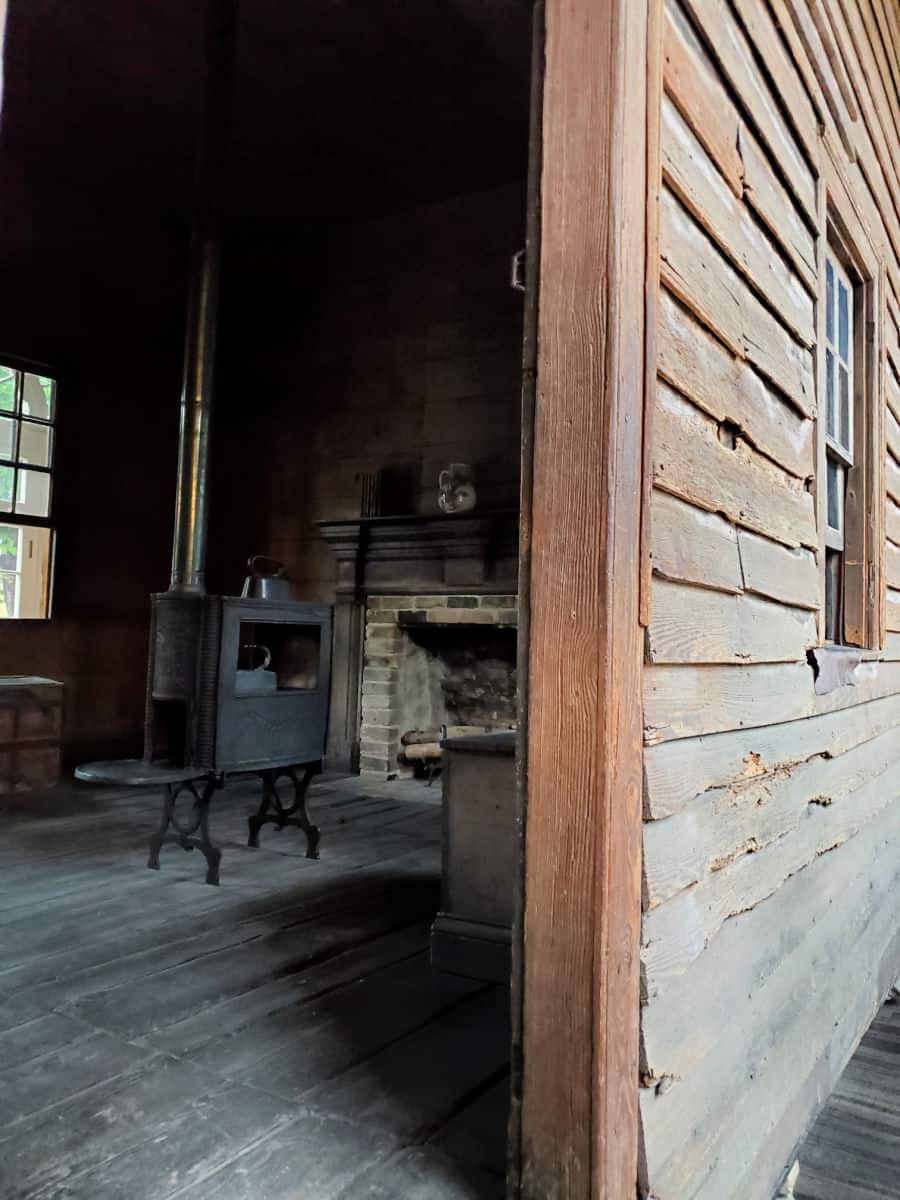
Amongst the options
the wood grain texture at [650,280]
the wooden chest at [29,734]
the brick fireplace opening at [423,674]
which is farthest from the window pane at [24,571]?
the wood grain texture at [650,280]

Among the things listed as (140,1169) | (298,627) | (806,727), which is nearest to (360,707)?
(298,627)

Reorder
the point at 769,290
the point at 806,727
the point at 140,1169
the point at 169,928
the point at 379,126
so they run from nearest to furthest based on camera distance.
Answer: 1. the point at 140,1169
2. the point at 769,290
3. the point at 806,727
4. the point at 169,928
5. the point at 379,126

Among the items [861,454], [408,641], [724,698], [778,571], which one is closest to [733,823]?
[724,698]

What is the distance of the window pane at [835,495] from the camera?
111 inches

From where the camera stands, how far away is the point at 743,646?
5.60ft

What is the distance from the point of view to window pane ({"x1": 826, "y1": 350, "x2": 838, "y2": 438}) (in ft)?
8.91

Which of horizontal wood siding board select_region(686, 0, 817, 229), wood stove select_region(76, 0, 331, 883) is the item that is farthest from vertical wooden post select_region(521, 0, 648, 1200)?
wood stove select_region(76, 0, 331, 883)

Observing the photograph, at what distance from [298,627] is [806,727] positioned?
4602 mm

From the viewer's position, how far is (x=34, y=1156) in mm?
1515

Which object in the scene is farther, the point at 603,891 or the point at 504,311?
the point at 504,311

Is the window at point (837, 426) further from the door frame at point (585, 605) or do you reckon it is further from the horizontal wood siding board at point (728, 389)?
the door frame at point (585, 605)

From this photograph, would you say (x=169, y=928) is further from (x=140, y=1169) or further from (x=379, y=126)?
(x=379, y=126)

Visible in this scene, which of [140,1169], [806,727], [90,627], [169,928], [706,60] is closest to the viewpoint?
[140,1169]

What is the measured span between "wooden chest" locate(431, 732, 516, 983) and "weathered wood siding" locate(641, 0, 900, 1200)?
78 cm
